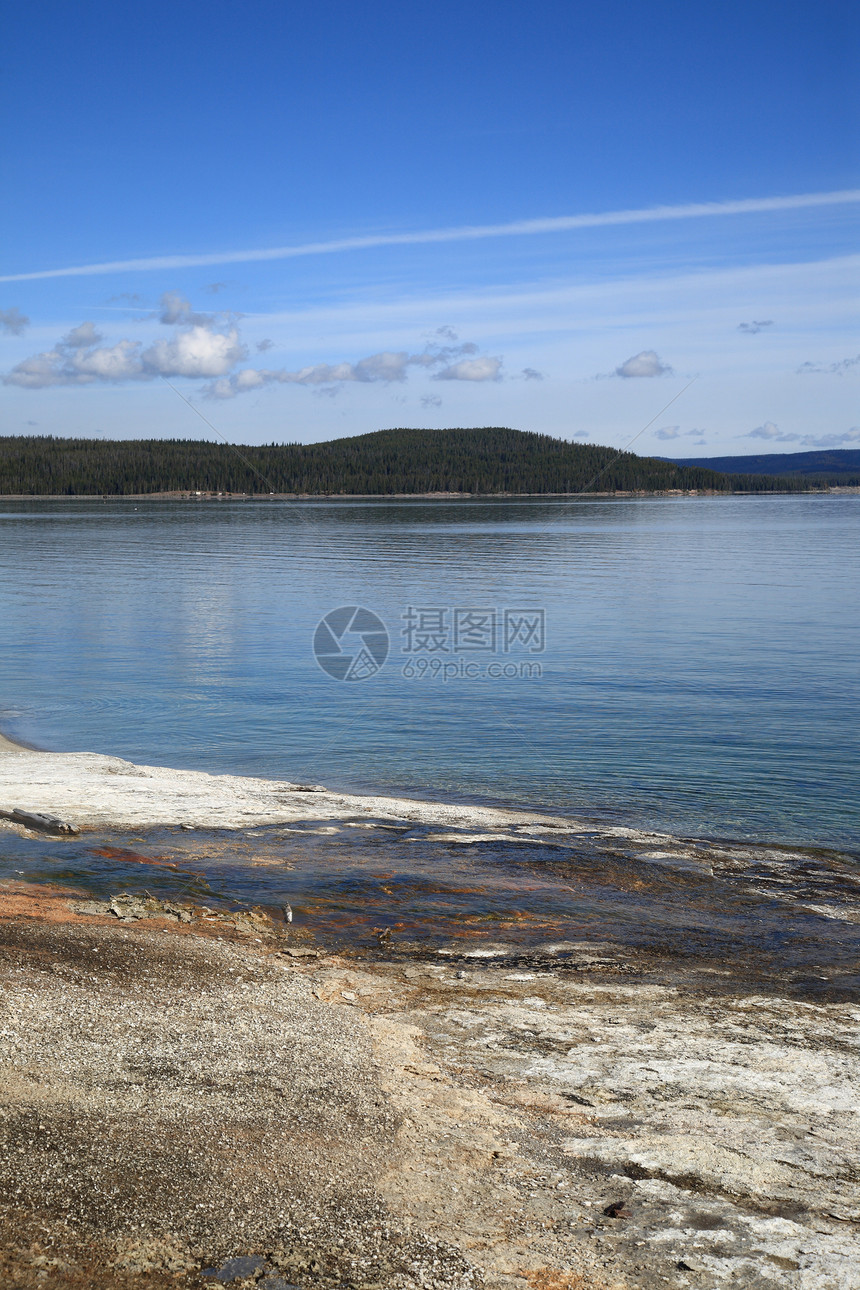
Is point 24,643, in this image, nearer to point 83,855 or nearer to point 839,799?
point 83,855

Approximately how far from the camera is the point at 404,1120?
19.1ft

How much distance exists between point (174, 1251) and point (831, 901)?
8.50m

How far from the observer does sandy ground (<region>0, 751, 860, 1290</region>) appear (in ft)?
15.2

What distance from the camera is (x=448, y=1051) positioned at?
6.86m

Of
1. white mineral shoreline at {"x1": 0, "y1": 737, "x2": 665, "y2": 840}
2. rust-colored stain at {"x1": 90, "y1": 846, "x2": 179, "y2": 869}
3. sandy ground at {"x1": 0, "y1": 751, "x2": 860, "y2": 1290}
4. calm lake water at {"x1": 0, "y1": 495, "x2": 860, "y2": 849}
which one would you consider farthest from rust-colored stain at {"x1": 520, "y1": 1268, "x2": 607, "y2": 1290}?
calm lake water at {"x1": 0, "y1": 495, "x2": 860, "y2": 849}

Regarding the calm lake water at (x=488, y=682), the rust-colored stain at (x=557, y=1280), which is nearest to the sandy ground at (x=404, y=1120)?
the rust-colored stain at (x=557, y=1280)

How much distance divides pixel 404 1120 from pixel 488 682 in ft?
66.2

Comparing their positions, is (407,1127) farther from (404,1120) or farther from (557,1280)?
(557,1280)

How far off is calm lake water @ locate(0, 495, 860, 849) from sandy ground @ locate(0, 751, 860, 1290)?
23.0 feet

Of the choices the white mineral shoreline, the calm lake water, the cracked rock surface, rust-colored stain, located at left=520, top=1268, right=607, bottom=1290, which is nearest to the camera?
rust-colored stain, located at left=520, top=1268, right=607, bottom=1290

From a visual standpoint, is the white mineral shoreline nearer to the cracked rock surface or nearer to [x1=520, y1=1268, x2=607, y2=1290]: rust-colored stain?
the cracked rock surface

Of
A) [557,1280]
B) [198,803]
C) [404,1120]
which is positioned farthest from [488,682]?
[557,1280]

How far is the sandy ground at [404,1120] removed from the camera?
15.2 ft

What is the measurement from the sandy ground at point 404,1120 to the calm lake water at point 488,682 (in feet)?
23.0
